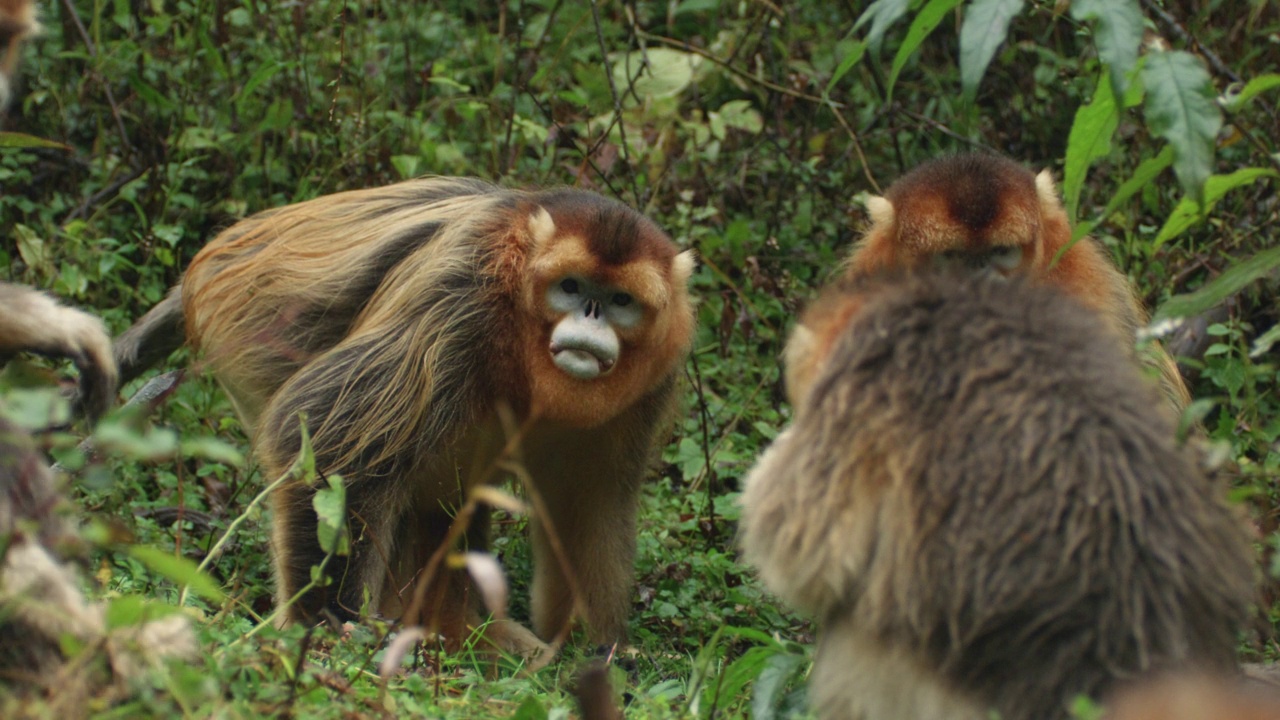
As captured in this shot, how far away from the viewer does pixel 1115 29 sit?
308cm

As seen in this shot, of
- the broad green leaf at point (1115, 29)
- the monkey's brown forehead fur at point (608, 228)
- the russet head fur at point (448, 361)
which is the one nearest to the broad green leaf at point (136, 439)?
the broad green leaf at point (1115, 29)

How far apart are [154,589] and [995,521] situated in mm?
3193

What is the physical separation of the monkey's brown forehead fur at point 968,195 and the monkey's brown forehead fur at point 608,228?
1007 millimetres

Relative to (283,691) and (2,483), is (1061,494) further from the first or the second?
(2,483)

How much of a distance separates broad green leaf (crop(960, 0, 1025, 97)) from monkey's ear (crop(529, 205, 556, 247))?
2.04m

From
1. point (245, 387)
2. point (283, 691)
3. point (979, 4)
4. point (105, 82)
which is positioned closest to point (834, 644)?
point (283, 691)

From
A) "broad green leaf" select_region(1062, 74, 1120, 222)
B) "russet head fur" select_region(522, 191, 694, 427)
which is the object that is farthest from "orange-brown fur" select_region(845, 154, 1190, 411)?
"broad green leaf" select_region(1062, 74, 1120, 222)

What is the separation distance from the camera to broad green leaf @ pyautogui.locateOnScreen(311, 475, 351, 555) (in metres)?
3.44

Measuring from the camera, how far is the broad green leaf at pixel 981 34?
3104mm

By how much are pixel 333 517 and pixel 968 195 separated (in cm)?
291

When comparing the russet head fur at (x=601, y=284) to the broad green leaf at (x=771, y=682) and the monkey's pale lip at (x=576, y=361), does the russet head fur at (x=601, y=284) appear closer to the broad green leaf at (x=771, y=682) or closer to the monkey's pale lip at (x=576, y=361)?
Result: the monkey's pale lip at (x=576, y=361)

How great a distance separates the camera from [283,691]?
126 inches

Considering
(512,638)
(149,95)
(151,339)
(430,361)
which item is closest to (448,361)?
(430,361)

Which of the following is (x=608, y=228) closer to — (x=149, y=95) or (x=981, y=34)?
(x=981, y=34)
